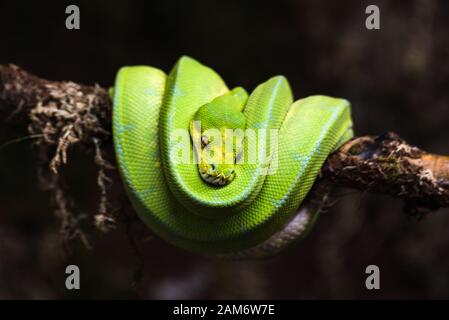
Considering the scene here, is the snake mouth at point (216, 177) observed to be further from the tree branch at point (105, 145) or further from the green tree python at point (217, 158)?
the tree branch at point (105, 145)

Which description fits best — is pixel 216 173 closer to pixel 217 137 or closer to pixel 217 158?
pixel 217 158

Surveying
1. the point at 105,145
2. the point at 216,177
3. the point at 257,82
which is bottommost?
the point at 216,177

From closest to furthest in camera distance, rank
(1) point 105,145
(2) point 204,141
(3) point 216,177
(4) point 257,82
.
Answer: (3) point 216,177, (2) point 204,141, (1) point 105,145, (4) point 257,82

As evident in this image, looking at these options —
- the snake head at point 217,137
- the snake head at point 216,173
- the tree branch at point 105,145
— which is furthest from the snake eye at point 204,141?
the tree branch at point 105,145

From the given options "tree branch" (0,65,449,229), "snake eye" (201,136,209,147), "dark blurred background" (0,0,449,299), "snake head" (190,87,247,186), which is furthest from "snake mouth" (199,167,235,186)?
"dark blurred background" (0,0,449,299)

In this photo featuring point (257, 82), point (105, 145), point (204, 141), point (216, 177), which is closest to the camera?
point (216, 177)

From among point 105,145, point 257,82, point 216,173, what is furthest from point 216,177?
point 257,82

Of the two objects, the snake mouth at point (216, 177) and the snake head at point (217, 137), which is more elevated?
the snake head at point (217, 137)
